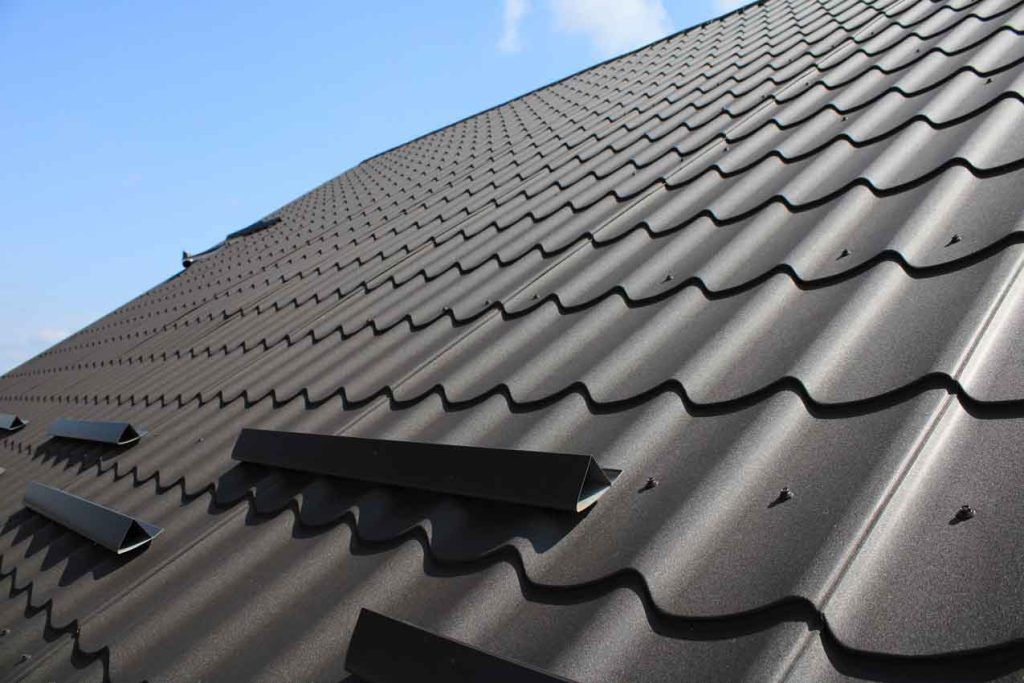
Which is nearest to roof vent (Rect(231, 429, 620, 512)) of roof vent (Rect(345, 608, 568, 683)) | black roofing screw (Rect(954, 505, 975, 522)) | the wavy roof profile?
the wavy roof profile

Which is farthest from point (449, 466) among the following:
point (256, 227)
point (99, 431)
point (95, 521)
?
point (256, 227)

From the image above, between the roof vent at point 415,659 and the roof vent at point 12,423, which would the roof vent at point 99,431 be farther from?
the roof vent at point 415,659

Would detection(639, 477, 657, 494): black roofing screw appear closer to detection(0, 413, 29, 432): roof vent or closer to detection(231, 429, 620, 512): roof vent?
detection(231, 429, 620, 512): roof vent

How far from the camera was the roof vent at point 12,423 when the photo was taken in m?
5.27

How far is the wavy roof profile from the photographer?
1.12m

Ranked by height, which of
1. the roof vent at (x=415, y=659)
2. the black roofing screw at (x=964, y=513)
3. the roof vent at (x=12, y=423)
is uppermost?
the roof vent at (x=12, y=423)

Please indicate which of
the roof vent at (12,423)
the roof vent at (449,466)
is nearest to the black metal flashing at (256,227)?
the roof vent at (12,423)

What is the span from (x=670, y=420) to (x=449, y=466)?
50 cm

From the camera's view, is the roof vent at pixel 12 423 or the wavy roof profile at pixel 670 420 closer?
the wavy roof profile at pixel 670 420

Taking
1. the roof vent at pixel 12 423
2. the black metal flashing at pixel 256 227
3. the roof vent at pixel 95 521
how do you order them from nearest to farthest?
the roof vent at pixel 95 521
the roof vent at pixel 12 423
the black metal flashing at pixel 256 227

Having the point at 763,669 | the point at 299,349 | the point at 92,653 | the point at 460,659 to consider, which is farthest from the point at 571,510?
the point at 299,349

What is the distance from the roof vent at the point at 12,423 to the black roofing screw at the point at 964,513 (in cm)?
567

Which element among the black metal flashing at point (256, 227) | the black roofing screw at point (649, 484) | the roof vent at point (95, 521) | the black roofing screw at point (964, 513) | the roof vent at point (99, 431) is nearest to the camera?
the black roofing screw at point (964, 513)

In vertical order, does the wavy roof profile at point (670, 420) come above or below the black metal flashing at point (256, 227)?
below
